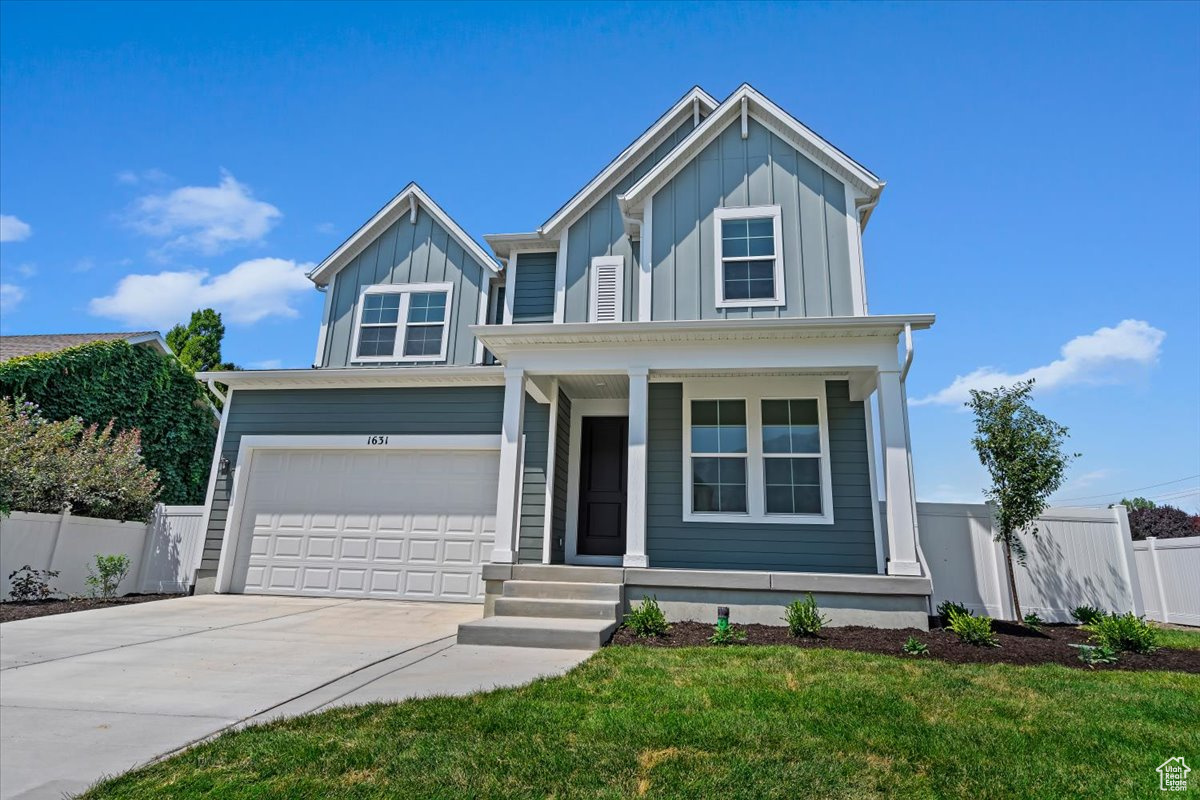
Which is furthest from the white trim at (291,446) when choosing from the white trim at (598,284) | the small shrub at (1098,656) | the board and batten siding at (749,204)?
the small shrub at (1098,656)

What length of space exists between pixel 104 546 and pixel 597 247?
9309 mm

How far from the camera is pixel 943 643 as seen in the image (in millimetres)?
6109

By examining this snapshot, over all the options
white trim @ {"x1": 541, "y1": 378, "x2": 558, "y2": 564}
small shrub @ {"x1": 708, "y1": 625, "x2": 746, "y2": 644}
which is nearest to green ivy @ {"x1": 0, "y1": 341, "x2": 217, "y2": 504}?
white trim @ {"x1": 541, "y1": 378, "x2": 558, "y2": 564}

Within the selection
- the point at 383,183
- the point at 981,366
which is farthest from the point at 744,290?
the point at 383,183

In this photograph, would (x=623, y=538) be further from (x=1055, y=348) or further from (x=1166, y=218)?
(x=1166, y=218)

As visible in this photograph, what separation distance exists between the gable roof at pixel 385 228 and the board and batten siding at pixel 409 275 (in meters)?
0.10

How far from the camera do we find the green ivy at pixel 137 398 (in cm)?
1269

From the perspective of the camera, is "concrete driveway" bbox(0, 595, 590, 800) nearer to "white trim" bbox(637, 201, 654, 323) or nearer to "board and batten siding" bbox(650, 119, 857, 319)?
"white trim" bbox(637, 201, 654, 323)

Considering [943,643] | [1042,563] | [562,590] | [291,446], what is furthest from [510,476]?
[1042,563]

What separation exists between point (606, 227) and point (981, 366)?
22.0 feet

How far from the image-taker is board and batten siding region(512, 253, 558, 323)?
10875mm

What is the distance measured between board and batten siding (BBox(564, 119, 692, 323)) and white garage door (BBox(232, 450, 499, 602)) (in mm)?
2935

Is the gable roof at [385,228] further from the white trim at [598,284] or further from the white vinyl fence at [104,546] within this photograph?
the white vinyl fence at [104,546]

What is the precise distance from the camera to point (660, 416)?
9.32 meters
